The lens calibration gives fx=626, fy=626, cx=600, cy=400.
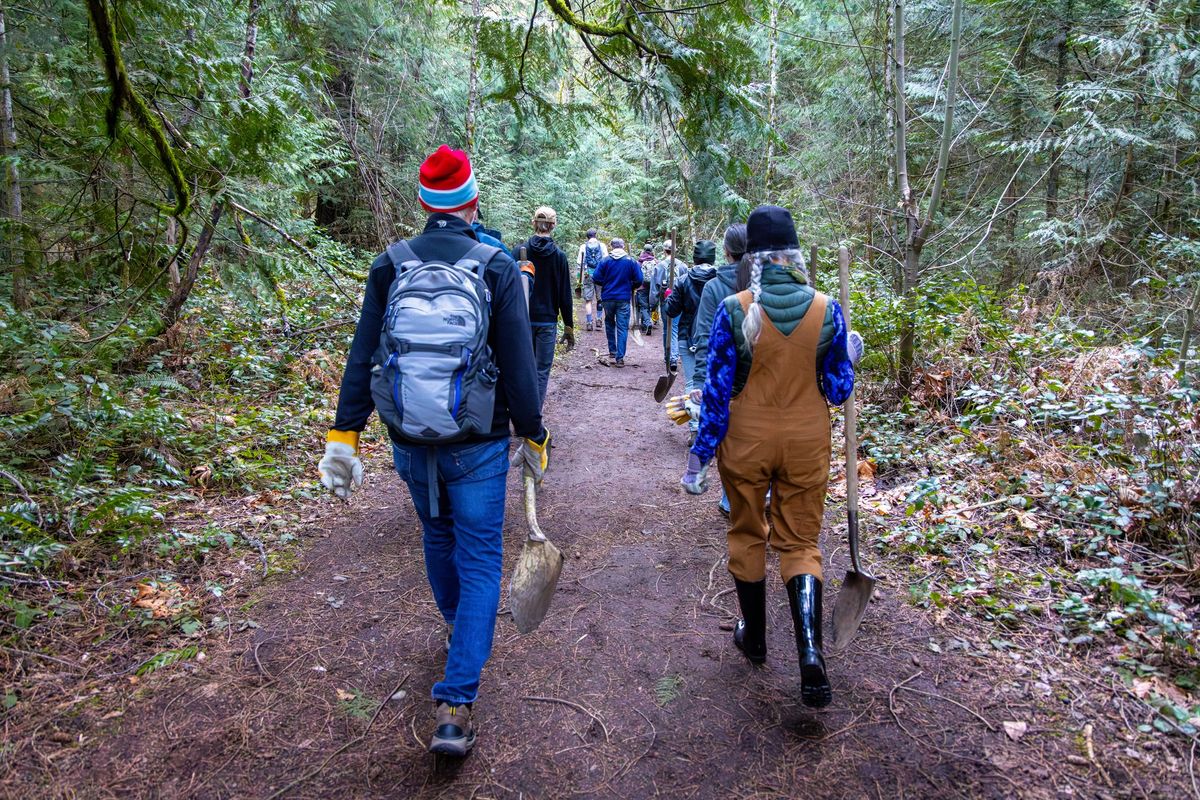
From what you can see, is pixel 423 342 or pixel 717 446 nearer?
pixel 423 342

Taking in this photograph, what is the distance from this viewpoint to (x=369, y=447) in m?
6.66

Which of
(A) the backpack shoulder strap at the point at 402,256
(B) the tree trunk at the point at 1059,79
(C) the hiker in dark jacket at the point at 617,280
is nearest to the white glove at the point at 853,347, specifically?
(A) the backpack shoulder strap at the point at 402,256

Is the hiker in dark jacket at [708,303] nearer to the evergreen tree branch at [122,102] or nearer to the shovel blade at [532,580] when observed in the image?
the shovel blade at [532,580]

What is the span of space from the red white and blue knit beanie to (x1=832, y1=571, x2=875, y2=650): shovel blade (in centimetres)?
252

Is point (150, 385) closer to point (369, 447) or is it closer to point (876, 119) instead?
point (369, 447)

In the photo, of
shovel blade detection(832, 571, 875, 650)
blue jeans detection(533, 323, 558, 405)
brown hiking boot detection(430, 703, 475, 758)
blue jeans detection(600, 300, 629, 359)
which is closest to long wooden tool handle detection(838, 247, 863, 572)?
shovel blade detection(832, 571, 875, 650)

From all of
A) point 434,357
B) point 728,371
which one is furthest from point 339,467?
point 728,371

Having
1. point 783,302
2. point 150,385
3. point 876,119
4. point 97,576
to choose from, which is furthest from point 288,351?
point 876,119

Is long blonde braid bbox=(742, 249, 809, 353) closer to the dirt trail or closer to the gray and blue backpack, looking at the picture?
the gray and blue backpack

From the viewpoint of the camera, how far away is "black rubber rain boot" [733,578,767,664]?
9.92 ft

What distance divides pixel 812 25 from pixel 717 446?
15.3m

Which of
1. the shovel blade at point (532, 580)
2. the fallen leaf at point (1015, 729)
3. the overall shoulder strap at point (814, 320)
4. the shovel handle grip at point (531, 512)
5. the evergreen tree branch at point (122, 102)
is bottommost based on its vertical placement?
the fallen leaf at point (1015, 729)

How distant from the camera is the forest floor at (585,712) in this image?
2428 mm

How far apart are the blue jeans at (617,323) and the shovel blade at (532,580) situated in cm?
800
